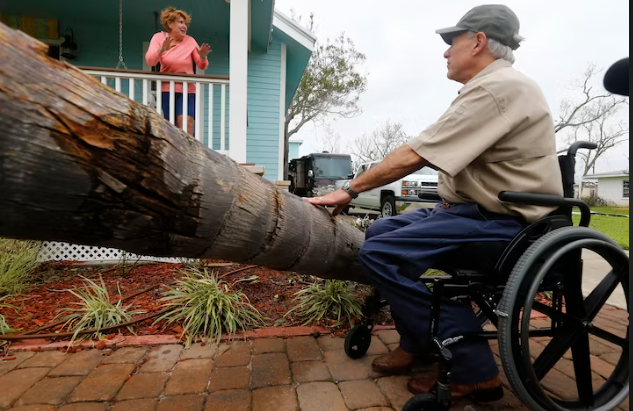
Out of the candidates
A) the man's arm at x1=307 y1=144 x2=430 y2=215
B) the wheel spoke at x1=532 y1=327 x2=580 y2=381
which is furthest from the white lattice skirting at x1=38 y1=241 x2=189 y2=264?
the wheel spoke at x1=532 y1=327 x2=580 y2=381

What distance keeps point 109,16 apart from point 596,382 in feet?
29.4

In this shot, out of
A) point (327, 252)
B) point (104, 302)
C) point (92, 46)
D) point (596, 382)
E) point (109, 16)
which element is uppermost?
point (109, 16)

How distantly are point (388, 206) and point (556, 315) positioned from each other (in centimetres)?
903

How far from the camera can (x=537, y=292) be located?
1.56 m

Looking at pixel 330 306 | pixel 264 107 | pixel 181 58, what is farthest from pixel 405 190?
pixel 330 306

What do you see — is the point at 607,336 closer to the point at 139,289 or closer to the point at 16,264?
the point at 139,289

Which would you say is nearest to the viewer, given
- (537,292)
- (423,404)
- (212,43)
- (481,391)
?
(423,404)

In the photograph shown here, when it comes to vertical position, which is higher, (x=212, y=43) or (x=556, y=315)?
(x=212, y=43)

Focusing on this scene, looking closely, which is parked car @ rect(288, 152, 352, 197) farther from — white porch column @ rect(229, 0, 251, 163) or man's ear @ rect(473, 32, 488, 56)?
man's ear @ rect(473, 32, 488, 56)

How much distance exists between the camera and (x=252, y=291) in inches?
128

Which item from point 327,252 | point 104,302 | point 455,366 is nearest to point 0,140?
point 327,252

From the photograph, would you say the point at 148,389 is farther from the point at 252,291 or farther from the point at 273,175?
the point at 273,175

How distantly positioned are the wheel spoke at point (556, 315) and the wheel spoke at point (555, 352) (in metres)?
0.04

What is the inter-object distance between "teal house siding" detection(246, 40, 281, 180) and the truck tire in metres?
3.41
